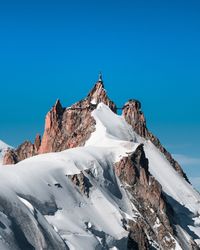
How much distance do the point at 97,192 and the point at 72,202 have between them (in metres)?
6.70

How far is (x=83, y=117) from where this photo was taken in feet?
399

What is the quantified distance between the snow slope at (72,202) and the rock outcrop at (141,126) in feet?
59.2

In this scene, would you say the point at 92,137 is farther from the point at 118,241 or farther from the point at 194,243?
the point at 118,241

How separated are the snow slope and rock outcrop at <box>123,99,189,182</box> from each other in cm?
1804

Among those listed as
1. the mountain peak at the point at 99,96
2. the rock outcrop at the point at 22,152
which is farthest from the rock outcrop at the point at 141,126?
the rock outcrop at the point at 22,152

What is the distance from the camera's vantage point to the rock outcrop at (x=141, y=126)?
124 meters

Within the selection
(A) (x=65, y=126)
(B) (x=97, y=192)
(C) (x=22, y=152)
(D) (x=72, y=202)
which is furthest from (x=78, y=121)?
(D) (x=72, y=202)

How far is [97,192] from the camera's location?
81.4 m

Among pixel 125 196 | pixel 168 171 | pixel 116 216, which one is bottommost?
pixel 116 216

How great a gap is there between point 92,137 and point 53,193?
35.8 meters

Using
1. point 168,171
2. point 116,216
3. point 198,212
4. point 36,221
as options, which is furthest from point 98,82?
point 36,221

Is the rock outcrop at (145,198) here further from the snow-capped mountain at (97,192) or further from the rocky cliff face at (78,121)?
the rocky cliff face at (78,121)

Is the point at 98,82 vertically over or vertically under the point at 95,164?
over

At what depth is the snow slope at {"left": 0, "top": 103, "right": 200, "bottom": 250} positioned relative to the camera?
60.7 metres
